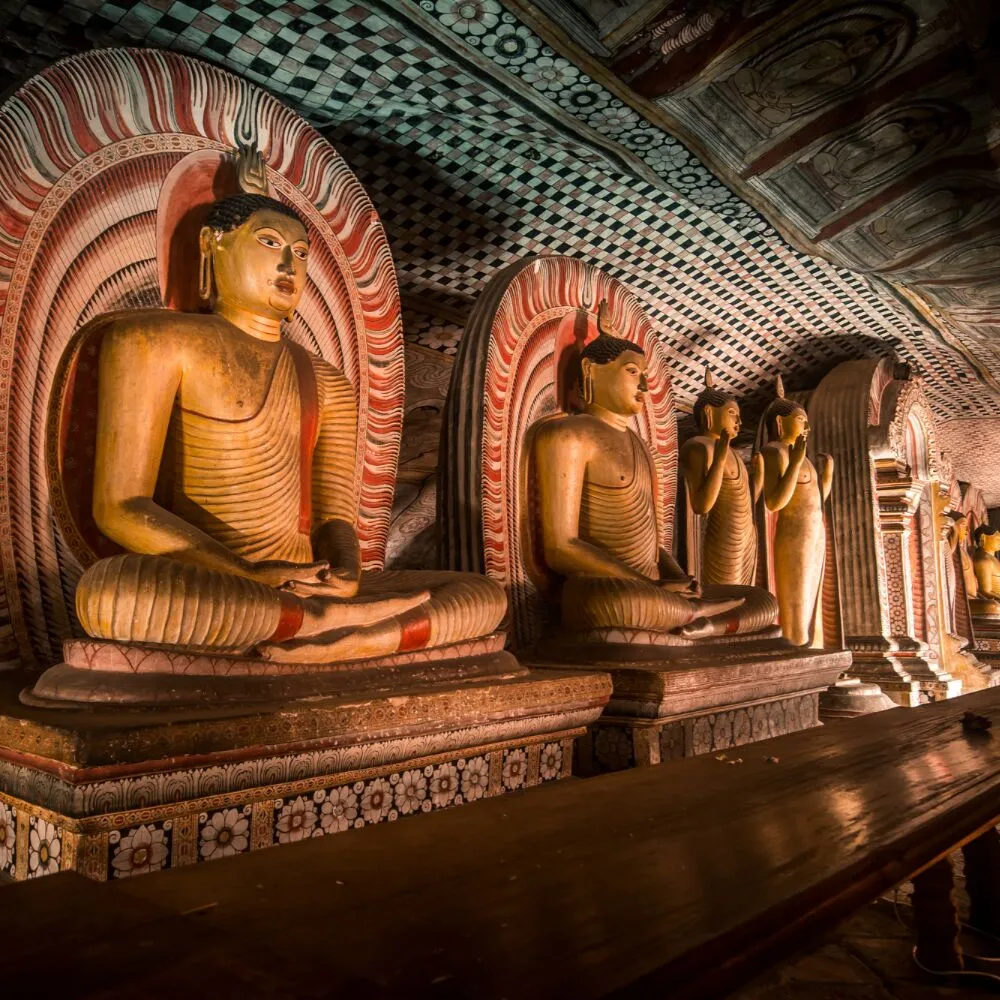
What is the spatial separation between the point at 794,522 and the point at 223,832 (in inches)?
187

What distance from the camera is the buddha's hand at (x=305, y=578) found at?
95.7 inches

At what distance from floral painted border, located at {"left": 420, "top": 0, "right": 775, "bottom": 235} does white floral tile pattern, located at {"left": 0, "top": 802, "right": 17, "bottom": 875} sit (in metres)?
2.86

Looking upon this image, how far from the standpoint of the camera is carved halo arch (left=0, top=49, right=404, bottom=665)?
242 cm

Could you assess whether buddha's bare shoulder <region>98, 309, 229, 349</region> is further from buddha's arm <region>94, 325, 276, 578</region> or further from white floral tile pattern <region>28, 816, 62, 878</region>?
white floral tile pattern <region>28, 816, 62, 878</region>

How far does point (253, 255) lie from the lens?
9.18ft

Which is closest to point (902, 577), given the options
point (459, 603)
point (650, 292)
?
point (650, 292)

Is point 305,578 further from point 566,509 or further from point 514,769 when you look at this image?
point 566,509

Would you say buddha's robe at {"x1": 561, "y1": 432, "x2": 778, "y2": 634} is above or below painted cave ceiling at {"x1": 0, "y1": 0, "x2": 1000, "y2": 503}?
below

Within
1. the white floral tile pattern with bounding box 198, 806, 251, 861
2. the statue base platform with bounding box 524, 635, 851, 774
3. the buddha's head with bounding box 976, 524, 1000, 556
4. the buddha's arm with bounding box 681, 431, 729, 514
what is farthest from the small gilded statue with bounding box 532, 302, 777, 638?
the buddha's head with bounding box 976, 524, 1000, 556

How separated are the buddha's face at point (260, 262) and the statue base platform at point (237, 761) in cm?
125

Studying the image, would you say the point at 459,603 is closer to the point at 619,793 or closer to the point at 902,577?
the point at 619,793

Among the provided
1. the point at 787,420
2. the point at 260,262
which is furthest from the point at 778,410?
the point at 260,262

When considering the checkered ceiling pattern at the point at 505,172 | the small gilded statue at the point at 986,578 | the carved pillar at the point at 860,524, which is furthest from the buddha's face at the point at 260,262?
the small gilded statue at the point at 986,578

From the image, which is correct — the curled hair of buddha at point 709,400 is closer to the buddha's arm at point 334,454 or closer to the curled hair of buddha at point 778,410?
the curled hair of buddha at point 778,410
